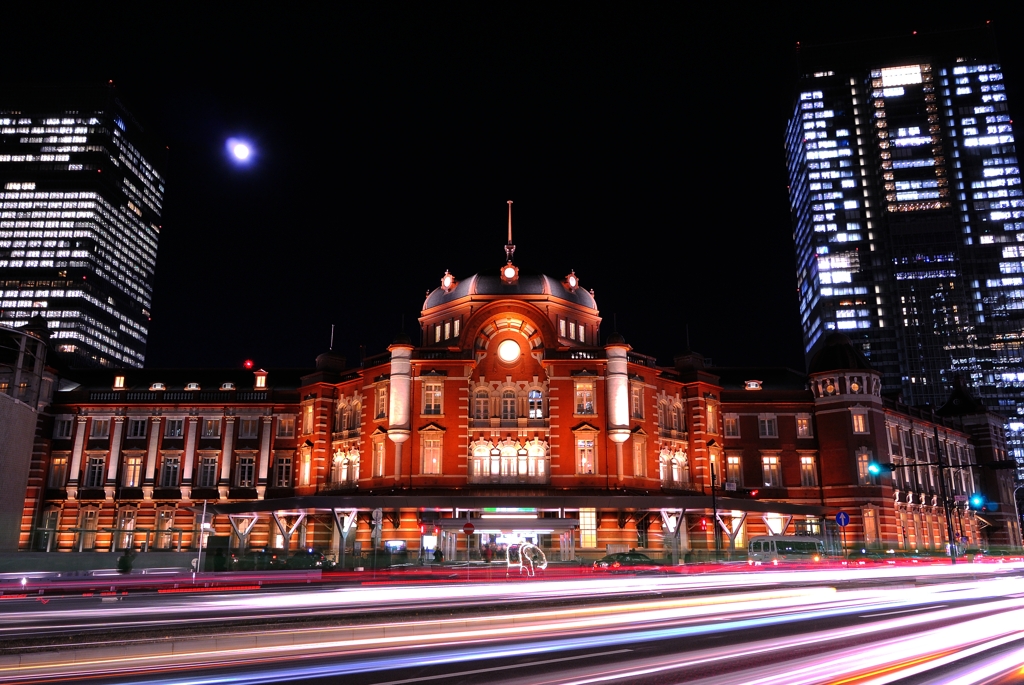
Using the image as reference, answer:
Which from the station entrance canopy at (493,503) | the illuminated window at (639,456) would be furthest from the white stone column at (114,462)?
the illuminated window at (639,456)

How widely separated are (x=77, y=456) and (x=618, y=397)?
4562 centimetres

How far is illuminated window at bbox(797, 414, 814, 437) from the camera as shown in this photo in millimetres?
67688

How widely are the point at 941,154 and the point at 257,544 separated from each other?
479 feet

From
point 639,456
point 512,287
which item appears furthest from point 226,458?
point 639,456

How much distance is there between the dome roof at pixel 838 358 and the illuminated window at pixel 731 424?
7.63 metres

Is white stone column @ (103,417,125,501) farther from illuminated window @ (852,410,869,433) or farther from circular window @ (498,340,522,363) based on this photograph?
illuminated window @ (852,410,869,433)

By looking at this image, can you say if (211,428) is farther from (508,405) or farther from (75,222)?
(75,222)

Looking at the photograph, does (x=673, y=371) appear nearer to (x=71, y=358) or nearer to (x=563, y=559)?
(x=563, y=559)

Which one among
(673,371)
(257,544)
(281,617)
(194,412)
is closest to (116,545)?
(281,617)

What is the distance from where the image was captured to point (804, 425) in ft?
223

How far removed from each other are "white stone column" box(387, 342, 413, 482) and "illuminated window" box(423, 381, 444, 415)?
1.02 m

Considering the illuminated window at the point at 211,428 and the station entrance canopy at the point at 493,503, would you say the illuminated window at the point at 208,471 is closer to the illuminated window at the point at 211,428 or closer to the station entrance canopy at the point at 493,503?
the illuminated window at the point at 211,428

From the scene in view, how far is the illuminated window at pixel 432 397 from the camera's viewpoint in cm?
5859

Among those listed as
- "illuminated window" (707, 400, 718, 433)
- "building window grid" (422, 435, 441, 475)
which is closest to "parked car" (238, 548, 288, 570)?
"building window grid" (422, 435, 441, 475)
